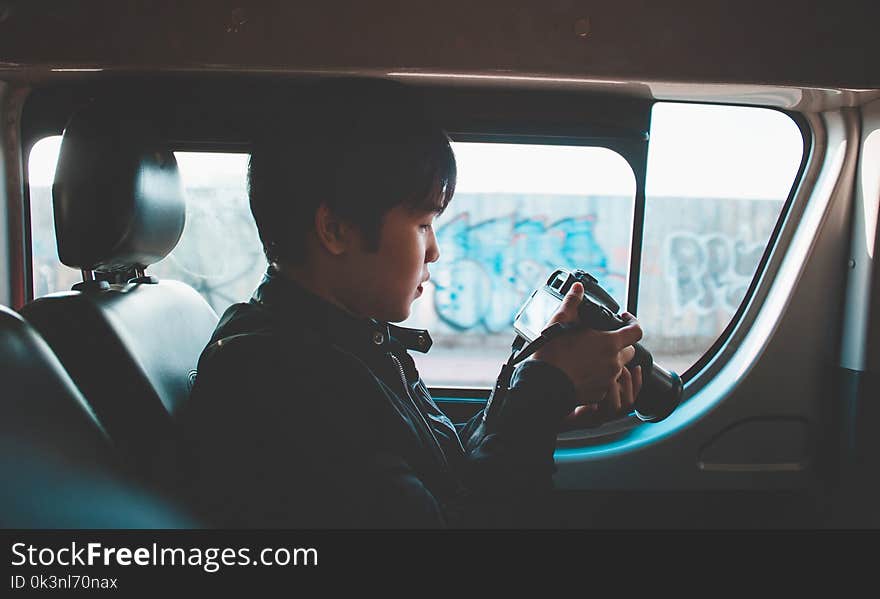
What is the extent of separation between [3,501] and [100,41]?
2.00 feet

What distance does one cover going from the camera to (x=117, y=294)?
1024 mm

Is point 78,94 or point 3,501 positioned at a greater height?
point 78,94

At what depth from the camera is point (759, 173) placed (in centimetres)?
177

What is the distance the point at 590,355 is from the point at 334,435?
16.1 inches

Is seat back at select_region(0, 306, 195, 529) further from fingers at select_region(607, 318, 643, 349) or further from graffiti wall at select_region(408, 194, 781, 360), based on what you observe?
graffiti wall at select_region(408, 194, 781, 360)

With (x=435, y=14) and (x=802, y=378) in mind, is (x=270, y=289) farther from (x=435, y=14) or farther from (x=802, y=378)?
(x=802, y=378)

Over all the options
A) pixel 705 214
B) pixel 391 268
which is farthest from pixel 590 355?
pixel 705 214

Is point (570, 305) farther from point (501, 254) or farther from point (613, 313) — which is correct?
point (501, 254)

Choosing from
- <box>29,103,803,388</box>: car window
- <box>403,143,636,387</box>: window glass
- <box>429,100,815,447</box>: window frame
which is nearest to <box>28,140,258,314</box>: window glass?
<box>29,103,803,388</box>: car window

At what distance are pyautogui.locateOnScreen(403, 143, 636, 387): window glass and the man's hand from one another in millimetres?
760

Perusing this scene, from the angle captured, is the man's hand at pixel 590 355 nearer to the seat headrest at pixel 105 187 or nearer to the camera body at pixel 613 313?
the camera body at pixel 613 313

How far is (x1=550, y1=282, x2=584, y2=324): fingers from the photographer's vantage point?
3.03 ft

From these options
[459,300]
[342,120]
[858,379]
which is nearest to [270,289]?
[342,120]

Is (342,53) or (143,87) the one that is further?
(143,87)
